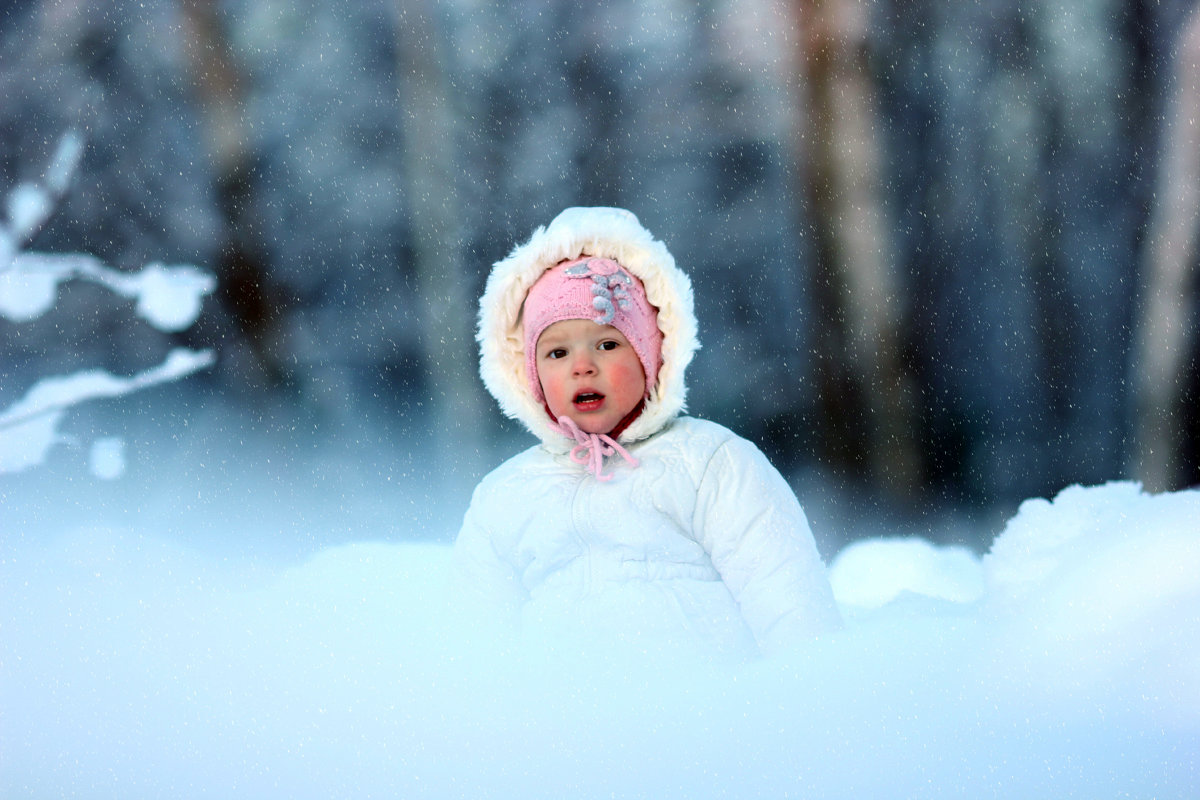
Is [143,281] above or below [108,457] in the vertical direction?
above

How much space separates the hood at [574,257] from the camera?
1.18 metres

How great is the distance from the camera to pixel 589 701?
2.99ft

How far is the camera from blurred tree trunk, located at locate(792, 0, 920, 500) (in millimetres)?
1654

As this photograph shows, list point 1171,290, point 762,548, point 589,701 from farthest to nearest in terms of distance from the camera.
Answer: point 1171,290
point 762,548
point 589,701

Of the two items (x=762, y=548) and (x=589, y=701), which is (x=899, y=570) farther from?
(x=589, y=701)

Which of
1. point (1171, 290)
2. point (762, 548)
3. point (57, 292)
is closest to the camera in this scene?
point (762, 548)

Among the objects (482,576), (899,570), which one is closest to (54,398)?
(482,576)

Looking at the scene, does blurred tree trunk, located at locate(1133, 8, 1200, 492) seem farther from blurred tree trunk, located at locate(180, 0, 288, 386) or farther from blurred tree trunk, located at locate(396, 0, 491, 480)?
blurred tree trunk, located at locate(180, 0, 288, 386)

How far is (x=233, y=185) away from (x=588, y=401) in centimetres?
83

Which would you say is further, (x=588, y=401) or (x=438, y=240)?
(x=438, y=240)

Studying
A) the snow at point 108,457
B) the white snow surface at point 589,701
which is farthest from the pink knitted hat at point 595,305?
the snow at point 108,457

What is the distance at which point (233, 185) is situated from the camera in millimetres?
1716

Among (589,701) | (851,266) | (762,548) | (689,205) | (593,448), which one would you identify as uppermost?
(689,205)

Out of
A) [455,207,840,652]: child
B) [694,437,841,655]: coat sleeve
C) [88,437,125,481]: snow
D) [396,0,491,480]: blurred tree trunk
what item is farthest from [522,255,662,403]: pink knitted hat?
[88,437,125,481]: snow
